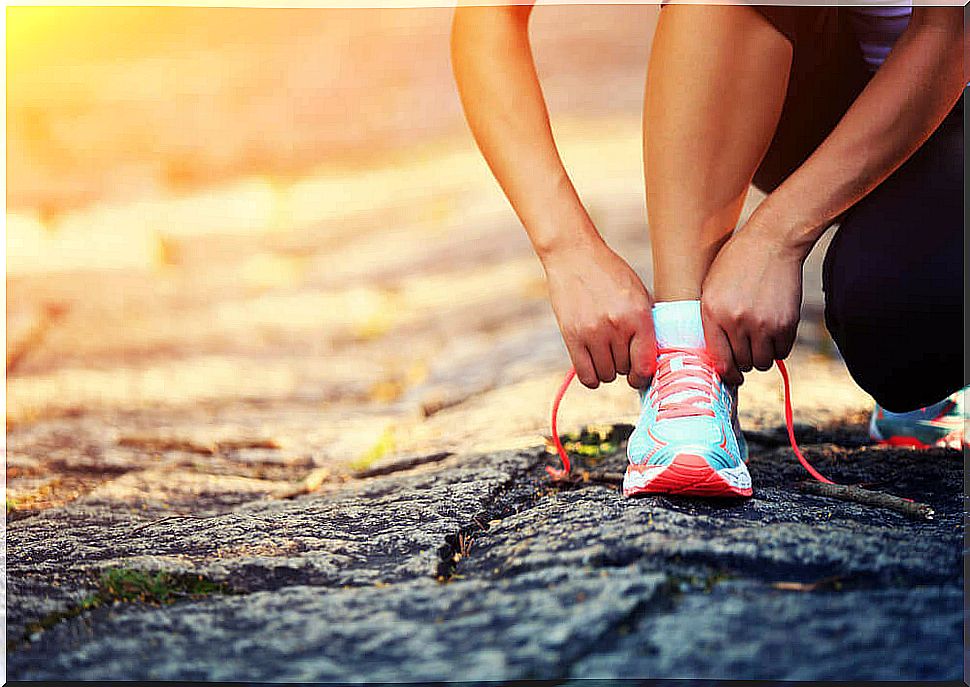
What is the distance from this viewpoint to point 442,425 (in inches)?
75.8

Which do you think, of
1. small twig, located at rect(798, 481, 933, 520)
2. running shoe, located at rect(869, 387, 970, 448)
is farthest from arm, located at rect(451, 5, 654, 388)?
running shoe, located at rect(869, 387, 970, 448)

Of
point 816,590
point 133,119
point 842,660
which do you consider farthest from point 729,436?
point 133,119

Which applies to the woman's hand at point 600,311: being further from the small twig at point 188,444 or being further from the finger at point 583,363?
the small twig at point 188,444

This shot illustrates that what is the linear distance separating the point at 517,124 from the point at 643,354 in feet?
1.04

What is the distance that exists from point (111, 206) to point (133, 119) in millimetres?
1521

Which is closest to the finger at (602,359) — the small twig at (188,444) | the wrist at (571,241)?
the wrist at (571,241)

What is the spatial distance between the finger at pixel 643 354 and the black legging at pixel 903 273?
0.83 feet

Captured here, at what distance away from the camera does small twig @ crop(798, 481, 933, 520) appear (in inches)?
42.8

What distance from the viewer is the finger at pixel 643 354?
45.6 inches

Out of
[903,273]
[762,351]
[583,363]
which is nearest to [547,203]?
[583,363]

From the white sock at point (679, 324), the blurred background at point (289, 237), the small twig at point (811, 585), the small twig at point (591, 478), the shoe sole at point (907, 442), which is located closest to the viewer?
the small twig at point (811, 585)

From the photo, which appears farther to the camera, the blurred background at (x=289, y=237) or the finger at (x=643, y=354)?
the blurred background at (x=289, y=237)

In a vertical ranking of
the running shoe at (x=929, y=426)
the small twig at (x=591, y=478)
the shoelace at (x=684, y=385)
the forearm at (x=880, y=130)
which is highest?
the forearm at (x=880, y=130)

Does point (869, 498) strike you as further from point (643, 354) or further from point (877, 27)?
point (877, 27)
